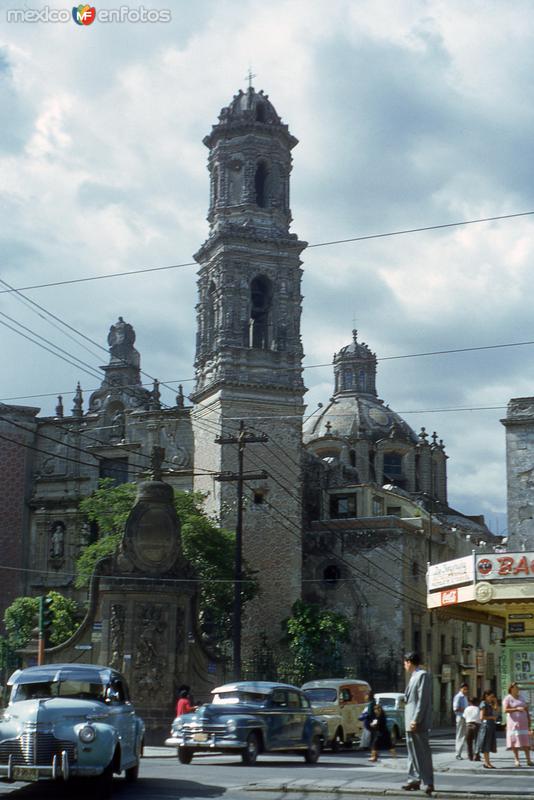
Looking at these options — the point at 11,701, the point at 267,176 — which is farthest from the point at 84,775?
the point at 267,176

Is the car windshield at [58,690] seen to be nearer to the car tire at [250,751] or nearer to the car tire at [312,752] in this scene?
the car tire at [250,751]

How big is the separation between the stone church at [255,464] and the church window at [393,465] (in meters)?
12.3

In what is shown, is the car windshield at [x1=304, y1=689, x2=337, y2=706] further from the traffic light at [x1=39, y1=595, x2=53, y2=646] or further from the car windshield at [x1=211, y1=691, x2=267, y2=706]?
the traffic light at [x1=39, y1=595, x2=53, y2=646]

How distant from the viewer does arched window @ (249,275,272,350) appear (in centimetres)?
5547

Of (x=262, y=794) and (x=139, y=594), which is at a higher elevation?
(x=139, y=594)

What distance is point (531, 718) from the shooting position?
80.0 ft

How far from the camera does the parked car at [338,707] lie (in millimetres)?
27844

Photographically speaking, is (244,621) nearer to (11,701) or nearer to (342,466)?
(342,466)

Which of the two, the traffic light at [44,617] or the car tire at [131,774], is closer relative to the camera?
the car tire at [131,774]

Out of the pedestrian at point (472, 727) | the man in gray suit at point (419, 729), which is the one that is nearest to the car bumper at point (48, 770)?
the man in gray suit at point (419, 729)

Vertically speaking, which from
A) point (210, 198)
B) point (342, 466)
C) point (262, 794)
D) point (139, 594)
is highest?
point (210, 198)

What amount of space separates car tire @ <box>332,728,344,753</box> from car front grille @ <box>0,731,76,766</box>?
14.6 m

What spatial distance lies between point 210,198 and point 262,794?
45.2 m

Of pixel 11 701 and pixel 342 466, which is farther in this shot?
pixel 342 466
